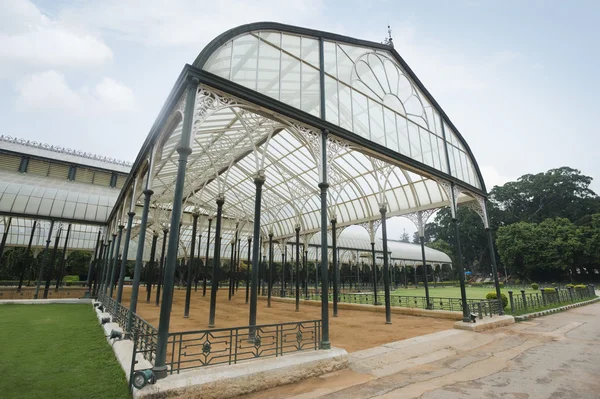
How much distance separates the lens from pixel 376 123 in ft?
41.0

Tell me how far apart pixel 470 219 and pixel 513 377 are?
261 ft

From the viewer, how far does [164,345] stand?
217 inches

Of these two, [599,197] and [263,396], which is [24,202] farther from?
[599,197]

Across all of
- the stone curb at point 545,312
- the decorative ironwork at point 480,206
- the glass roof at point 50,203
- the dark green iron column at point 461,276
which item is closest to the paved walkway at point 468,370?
Result: the dark green iron column at point 461,276

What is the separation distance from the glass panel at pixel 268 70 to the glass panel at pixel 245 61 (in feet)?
0.65

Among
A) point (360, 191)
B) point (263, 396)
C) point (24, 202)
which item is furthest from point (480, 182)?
point (24, 202)

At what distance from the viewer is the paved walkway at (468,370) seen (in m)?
5.54

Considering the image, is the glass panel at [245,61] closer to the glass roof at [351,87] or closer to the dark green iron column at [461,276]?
the glass roof at [351,87]

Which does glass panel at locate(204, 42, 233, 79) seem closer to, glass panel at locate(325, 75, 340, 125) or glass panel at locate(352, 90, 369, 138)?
glass panel at locate(325, 75, 340, 125)

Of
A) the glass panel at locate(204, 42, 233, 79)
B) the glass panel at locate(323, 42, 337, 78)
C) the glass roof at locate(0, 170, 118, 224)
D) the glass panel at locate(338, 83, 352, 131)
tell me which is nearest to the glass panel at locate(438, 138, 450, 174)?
the glass panel at locate(338, 83, 352, 131)

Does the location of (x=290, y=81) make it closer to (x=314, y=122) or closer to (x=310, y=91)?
(x=310, y=91)

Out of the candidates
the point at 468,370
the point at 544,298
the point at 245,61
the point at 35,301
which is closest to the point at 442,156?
the point at 468,370

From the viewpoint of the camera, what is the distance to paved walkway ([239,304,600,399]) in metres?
5.54

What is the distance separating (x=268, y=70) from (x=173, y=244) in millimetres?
6013
